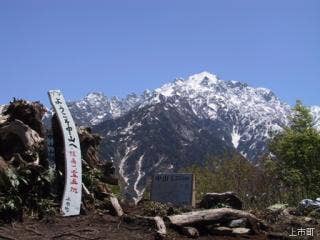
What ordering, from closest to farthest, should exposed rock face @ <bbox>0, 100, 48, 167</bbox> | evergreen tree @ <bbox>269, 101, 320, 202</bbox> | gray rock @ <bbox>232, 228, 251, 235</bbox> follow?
gray rock @ <bbox>232, 228, 251, 235</bbox>
exposed rock face @ <bbox>0, 100, 48, 167</bbox>
evergreen tree @ <bbox>269, 101, 320, 202</bbox>

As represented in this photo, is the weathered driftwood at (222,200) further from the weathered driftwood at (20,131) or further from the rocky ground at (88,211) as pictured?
the weathered driftwood at (20,131)

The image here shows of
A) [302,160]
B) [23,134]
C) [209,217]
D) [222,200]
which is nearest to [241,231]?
[209,217]

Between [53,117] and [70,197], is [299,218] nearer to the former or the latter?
[70,197]

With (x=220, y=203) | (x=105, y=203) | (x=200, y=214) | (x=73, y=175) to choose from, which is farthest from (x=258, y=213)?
(x=73, y=175)

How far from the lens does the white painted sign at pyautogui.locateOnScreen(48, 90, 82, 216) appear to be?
19672mm

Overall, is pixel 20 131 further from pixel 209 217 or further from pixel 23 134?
pixel 209 217

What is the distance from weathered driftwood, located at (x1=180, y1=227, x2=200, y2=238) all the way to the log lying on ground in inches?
15.6

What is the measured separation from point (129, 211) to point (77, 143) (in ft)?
11.0

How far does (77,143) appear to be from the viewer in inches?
850

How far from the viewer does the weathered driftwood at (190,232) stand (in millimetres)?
17656

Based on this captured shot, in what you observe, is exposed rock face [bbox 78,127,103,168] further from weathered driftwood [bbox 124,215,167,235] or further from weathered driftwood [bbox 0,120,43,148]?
weathered driftwood [bbox 124,215,167,235]

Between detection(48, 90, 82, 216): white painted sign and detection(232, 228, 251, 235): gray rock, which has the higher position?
detection(48, 90, 82, 216): white painted sign

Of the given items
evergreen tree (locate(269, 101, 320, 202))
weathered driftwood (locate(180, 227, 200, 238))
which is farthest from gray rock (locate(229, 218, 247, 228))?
evergreen tree (locate(269, 101, 320, 202))

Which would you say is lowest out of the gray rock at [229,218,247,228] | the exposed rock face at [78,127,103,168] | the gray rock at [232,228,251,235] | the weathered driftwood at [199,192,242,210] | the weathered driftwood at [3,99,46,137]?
the gray rock at [232,228,251,235]
